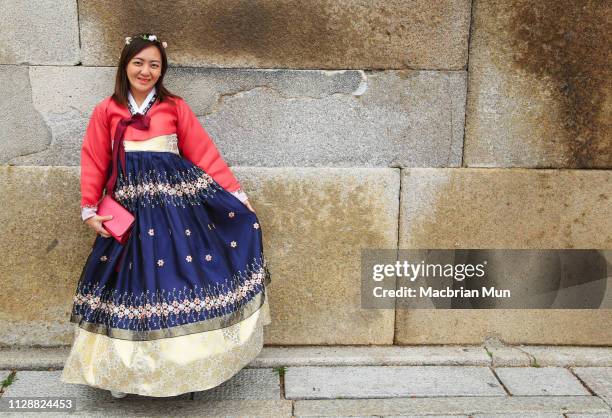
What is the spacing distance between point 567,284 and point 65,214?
9.20 ft

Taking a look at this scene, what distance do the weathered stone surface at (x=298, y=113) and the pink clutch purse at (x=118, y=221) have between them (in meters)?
0.60

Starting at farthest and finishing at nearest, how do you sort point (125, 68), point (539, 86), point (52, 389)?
point (539, 86) → point (52, 389) → point (125, 68)

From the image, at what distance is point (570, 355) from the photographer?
3580 mm

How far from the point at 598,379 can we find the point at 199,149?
2.39 metres

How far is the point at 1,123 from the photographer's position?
3316 millimetres

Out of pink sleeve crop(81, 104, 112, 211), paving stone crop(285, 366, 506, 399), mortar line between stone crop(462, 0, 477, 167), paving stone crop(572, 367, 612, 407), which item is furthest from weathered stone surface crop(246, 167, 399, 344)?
paving stone crop(572, 367, 612, 407)

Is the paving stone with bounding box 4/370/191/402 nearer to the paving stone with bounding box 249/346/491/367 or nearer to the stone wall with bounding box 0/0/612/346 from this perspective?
the stone wall with bounding box 0/0/612/346

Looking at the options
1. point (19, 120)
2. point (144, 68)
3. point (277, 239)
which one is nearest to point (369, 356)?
point (277, 239)

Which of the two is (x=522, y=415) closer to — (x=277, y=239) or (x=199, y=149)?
(x=277, y=239)

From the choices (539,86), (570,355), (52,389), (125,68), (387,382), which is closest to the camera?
(125,68)

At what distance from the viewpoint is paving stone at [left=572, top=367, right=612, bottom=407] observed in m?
3.22

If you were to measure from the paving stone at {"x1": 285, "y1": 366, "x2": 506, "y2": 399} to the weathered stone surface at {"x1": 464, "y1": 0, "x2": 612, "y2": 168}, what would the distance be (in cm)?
114

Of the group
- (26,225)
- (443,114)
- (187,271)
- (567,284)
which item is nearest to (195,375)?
(187,271)

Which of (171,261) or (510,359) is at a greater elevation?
(171,261)
